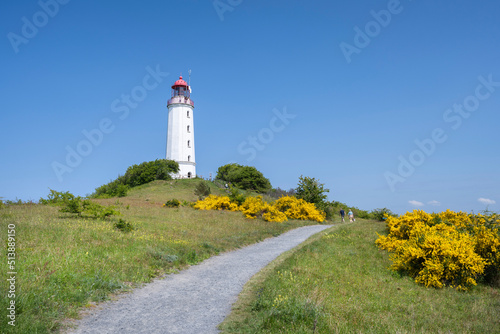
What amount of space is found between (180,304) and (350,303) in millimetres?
4062

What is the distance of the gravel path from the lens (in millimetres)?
6270

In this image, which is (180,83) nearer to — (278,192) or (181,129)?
(181,129)

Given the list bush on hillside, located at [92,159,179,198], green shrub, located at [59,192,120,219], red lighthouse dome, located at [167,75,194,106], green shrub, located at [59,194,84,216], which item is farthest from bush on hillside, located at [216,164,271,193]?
green shrub, located at [59,194,84,216]

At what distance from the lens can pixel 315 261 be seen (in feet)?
38.8

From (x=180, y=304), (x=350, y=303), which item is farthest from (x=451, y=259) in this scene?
(x=180, y=304)

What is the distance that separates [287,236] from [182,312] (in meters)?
13.9

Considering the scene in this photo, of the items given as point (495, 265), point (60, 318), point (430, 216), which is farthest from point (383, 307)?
point (430, 216)

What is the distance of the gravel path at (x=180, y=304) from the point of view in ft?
20.6

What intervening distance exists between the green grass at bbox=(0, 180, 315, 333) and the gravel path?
58 cm

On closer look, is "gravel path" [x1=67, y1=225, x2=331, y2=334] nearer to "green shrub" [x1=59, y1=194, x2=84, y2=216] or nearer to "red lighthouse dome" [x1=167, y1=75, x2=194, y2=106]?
"green shrub" [x1=59, y1=194, x2=84, y2=216]

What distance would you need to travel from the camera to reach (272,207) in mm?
27031

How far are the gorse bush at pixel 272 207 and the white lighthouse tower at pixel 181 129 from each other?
2646cm

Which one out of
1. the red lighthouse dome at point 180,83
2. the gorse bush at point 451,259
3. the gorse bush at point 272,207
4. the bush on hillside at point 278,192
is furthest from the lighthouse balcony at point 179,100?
the gorse bush at point 451,259

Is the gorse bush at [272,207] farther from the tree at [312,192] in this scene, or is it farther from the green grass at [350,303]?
the green grass at [350,303]
